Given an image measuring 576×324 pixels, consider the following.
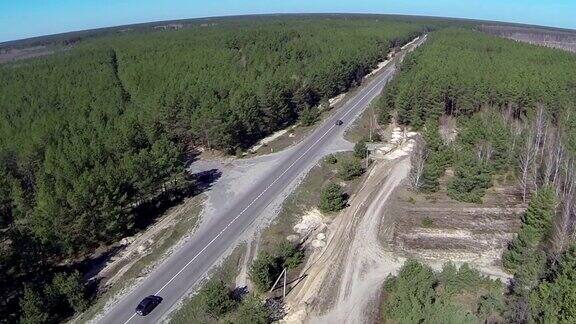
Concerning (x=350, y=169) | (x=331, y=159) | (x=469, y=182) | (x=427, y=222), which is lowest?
(x=427, y=222)

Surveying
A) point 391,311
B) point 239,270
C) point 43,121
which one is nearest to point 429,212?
point 391,311

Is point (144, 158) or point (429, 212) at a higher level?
point (144, 158)

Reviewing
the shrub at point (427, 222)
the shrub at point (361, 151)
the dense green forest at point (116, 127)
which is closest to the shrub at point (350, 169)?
the shrub at point (361, 151)

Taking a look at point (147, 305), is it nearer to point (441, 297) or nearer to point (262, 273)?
point (262, 273)

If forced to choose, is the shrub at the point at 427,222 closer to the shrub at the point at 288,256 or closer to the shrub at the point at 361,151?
the shrub at the point at 288,256

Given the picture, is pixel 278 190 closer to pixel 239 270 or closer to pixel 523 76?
pixel 239 270

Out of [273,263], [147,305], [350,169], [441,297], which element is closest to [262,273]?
[273,263]
